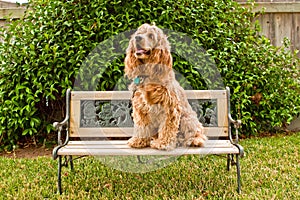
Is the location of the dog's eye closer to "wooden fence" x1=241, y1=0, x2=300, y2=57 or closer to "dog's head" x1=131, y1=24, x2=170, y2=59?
"dog's head" x1=131, y1=24, x2=170, y2=59

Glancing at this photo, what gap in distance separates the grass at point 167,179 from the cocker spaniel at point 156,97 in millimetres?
495

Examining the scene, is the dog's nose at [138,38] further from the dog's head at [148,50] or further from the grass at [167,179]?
the grass at [167,179]

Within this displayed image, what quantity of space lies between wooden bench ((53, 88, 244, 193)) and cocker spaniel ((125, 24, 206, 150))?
5.0 inches

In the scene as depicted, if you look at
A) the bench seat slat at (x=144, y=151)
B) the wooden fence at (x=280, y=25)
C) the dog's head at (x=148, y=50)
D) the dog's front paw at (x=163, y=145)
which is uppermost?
the wooden fence at (x=280, y=25)

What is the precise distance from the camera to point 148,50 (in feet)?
9.82

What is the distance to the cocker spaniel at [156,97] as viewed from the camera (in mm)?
3006

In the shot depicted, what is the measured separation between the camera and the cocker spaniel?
3006mm

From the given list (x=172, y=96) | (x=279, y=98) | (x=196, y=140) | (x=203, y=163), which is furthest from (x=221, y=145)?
(x=279, y=98)

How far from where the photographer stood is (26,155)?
5.12 m

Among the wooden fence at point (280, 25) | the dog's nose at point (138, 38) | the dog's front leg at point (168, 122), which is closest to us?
the dog's nose at point (138, 38)

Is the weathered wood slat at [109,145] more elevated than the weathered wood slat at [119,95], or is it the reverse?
the weathered wood slat at [119,95]

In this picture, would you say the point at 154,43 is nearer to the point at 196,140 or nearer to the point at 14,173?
the point at 196,140

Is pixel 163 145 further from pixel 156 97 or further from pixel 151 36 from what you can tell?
pixel 151 36

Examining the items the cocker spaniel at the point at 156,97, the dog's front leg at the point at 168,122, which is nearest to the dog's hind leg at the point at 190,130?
the cocker spaniel at the point at 156,97
